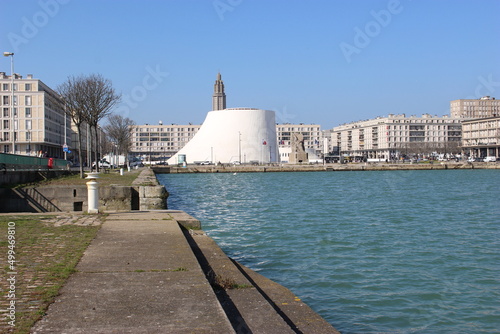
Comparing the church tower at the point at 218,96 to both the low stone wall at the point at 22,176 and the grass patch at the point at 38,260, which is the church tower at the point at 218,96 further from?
the grass patch at the point at 38,260

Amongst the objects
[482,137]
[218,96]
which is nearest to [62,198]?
[482,137]

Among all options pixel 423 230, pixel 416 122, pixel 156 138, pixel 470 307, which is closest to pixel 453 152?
pixel 416 122

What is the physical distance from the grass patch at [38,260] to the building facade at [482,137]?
108992 mm

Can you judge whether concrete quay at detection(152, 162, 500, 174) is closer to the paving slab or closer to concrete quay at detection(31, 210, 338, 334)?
concrete quay at detection(31, 210, 338, 334)

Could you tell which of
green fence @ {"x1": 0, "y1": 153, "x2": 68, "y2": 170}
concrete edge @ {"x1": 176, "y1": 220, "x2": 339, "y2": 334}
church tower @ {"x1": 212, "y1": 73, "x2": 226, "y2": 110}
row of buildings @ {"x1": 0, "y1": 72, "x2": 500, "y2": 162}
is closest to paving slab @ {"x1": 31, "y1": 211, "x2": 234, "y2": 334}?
concrete edge @ {"x1": 176, "y1": 220, "x2": 339, "y2": 334}

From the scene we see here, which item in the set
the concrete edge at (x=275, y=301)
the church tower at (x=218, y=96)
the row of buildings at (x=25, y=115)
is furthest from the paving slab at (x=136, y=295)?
the church tower at (x=218, y=96)

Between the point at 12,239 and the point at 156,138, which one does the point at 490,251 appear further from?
the point at 156,138

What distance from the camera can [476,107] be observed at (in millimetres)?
169500

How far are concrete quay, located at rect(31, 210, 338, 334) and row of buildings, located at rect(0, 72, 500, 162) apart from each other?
55638 millimetres

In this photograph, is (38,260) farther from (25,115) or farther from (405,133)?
(405,133)

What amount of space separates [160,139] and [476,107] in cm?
9687

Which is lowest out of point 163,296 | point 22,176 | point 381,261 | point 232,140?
point 381,261

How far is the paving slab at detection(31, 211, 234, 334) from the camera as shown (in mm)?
3398

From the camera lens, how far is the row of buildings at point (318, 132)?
197 feet
